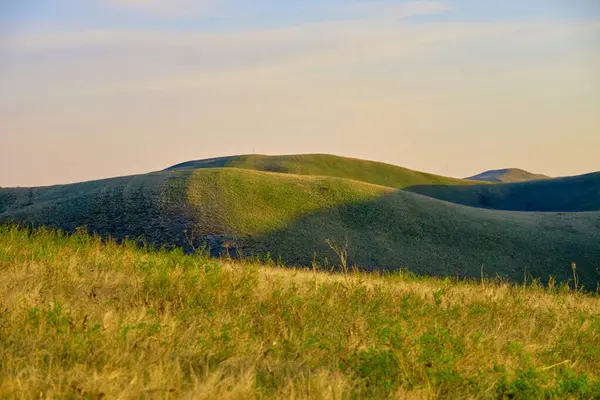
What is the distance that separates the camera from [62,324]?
5781 millimetres

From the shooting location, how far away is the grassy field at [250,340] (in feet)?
16.5

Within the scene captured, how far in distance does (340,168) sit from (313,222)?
172 feet

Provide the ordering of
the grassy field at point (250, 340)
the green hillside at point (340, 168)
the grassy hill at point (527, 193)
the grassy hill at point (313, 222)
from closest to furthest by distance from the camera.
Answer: the grassy field at point (250, 340), the grassy hill at point (313, 222), the grassy hill at point (527, 193), the green hillside at point (340, 168)

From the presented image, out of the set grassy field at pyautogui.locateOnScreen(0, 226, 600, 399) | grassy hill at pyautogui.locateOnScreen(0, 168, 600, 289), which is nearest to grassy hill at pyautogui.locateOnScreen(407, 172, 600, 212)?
grassy hill at pyautogui.locateOnScreen(0, 168, 600, 289)

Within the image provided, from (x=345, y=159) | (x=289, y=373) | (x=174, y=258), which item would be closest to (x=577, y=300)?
(x=174, y=258)

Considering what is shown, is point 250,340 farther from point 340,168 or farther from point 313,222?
point 340,168

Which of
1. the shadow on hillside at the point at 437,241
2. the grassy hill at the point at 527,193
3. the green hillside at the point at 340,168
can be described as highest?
the green hillside at the point at 340,168

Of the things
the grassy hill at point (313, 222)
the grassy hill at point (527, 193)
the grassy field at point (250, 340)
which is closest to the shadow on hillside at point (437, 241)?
the grassy hill at point (313, 222)

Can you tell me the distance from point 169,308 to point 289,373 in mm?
2444

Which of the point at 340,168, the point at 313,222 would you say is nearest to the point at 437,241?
the point at 313,222

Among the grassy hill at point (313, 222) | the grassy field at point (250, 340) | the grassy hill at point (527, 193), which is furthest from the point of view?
the grassy hill at point (527, 193)

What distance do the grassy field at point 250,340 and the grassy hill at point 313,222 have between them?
1846 cm

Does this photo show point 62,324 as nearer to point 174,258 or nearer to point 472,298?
point 174,258

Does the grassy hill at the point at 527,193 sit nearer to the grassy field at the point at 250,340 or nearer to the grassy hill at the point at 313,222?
the grassy hill at the point at 313,222
